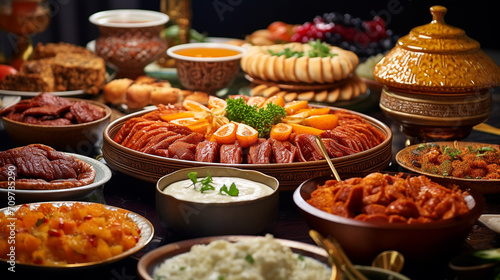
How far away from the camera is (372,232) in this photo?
1.76m

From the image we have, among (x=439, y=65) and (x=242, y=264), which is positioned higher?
(x=439, y=65)

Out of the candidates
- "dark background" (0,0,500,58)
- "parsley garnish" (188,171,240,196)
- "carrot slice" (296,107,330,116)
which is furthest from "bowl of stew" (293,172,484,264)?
"dark background" (0,0,500,58)

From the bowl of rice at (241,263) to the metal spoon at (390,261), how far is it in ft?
0.30

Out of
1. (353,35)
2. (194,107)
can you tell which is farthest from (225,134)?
(353,35)

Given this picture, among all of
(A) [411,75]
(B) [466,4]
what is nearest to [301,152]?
(A) [411,75]

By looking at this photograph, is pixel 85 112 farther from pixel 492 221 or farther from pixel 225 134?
pixel 492 221

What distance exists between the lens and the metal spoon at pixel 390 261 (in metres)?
1.68

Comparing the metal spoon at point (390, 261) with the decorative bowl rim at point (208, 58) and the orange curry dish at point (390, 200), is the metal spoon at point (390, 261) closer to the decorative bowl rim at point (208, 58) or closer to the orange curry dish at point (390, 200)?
the orange curry dish at point (390, 200)

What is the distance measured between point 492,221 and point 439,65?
1020 millimetres

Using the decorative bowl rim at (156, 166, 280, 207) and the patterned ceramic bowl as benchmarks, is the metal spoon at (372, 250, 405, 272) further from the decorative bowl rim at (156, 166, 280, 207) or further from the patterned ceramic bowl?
the patterned ceramic bowl

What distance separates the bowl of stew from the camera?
1771mm

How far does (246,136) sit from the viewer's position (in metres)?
2.54

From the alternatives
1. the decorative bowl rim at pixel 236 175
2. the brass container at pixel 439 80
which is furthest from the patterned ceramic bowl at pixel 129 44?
the decorative bowl rim at pixel 236 175

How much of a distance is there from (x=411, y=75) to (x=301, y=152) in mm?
751
